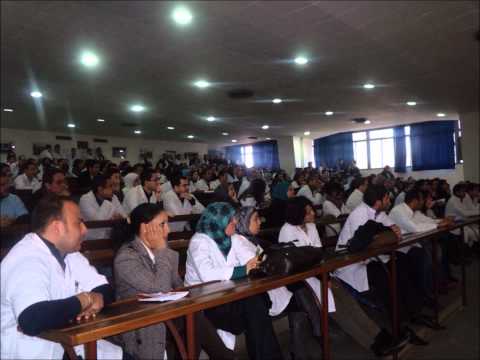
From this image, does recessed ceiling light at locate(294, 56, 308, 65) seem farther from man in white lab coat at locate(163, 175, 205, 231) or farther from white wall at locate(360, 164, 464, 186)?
white wall at locate(360, 164, 464, 186)

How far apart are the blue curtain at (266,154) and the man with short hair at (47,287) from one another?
1886cm

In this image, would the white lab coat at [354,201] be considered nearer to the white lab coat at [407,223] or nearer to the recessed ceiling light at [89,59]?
the white lab coat at [407,223]

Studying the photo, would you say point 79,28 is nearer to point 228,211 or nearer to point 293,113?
point 228,211

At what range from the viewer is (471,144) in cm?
Result: 1366

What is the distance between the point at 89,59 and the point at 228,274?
5137 millimetres

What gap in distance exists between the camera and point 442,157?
15852 mm

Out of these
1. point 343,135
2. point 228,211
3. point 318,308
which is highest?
point 343,135

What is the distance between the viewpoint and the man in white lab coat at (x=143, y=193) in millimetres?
5312

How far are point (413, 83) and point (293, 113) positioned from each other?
412cm

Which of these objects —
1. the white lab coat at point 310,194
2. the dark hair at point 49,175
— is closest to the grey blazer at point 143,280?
the dark hair at point 49,175

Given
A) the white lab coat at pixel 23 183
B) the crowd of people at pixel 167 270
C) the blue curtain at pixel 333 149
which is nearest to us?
the crowd of people at pixel 167 270

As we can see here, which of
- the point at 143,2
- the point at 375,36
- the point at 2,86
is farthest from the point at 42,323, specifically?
the point at 2,86

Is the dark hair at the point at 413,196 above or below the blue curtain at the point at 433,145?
below

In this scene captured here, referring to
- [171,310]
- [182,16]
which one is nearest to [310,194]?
[182,16]
